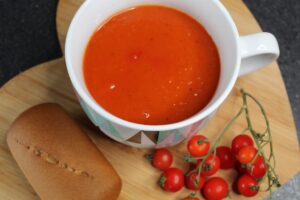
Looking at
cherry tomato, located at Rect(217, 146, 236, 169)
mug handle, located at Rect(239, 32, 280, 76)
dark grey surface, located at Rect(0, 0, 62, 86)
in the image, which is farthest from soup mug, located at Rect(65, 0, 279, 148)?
dark grey surface, located at Rect(0, 0, 62, 86)

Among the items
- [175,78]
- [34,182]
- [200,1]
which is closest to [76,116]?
[34,182]

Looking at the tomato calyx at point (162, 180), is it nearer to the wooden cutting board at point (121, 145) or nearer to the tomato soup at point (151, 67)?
the wooden cutting board at point (121, 145)

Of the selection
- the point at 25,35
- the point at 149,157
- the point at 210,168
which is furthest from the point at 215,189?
the point at 25,35

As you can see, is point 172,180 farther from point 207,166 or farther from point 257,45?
point 257,45

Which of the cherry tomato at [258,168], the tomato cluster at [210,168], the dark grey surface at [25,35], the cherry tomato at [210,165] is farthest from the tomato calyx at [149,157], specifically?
the dark grey surface at [25,35]

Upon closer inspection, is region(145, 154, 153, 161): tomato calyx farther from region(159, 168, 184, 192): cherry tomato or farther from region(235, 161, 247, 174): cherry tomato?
region(235, 161, 247, 174): cherry tomato

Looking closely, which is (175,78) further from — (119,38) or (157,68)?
(119,38)
